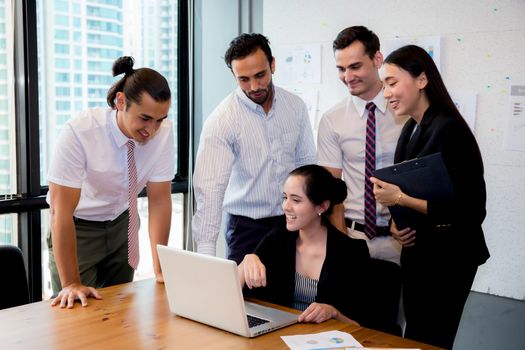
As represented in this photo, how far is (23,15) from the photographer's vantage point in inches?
130

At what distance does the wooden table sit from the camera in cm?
167

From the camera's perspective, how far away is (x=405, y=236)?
221 cm

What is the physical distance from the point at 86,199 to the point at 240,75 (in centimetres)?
80

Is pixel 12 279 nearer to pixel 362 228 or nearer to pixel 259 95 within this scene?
pixel 259 95

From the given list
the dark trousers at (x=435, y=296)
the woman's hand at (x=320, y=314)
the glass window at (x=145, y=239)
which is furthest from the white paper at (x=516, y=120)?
the glass window at (x=145, y=239)

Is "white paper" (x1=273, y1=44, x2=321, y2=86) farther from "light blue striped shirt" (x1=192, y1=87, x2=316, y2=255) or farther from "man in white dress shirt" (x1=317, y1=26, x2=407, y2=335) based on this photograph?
"man in white dress shirt" (x1=317, y1=26, x2=407, y2=335)

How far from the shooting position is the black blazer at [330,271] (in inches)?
80.8

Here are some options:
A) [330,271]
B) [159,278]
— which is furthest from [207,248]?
[330,271]

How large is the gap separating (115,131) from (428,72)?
1.16 metres

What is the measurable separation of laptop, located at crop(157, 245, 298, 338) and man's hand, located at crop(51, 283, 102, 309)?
1.04 ft

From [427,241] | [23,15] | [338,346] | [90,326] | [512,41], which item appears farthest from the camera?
[23,15]

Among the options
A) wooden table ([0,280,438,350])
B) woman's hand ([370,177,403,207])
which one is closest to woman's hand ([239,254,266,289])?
wooden table ([0,280,438,350])

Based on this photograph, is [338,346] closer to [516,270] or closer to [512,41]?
[516,270]

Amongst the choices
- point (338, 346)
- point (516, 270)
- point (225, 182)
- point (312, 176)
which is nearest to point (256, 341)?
point (338, 346)
